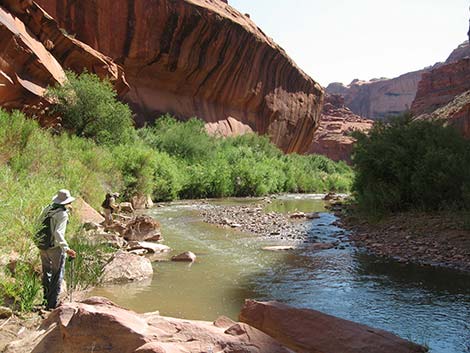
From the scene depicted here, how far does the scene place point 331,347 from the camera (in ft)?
11.8

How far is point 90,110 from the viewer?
67.8 ft

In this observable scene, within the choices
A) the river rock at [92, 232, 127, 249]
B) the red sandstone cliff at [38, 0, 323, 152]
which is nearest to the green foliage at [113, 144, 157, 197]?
the river rock at [92, 232, 127, 249]

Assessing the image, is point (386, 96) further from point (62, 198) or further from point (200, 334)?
point (200, 334)

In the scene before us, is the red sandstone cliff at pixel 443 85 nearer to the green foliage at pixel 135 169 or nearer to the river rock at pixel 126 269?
the green foliage at pixel 135 169

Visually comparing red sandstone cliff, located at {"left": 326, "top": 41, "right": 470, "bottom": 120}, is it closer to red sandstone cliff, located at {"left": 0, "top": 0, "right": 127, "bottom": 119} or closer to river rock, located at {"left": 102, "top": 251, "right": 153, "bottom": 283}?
red sandstone cliff, located at {"left": 0, "top": 0, "right": 127, "bottom": 119}

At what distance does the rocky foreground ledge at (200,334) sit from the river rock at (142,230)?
607 cm

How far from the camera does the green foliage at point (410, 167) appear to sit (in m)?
11.0

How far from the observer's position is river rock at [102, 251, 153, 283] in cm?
657

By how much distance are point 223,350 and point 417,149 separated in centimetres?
1082

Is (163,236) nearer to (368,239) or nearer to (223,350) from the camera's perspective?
(368,239)

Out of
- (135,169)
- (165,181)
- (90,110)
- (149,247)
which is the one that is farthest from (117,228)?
(90,110)

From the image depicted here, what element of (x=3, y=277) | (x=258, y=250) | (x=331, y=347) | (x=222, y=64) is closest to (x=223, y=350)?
(x=331, y=347)

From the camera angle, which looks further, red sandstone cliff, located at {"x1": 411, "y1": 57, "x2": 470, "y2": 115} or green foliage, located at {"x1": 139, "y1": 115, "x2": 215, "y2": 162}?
red sandstone cliff, located at {"x1": 411, "y1": 57, "x2": 470, "y2": 115}

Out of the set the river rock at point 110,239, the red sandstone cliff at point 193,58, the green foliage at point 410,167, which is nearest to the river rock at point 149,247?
the river rock at point 110,239
